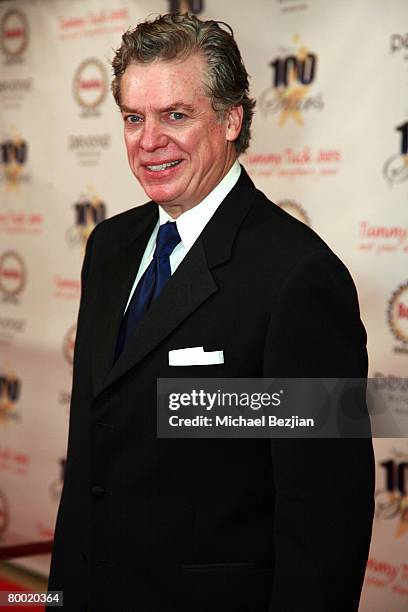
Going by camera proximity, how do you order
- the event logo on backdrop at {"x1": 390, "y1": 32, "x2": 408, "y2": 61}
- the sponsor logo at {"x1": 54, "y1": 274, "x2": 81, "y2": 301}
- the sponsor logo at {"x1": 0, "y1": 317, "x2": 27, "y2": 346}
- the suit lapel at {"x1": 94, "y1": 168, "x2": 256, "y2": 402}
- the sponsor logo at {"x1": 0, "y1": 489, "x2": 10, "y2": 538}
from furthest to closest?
1. the sponsor logo at {"x1": 0, "y1": 489, "x2": 10, "y2": 538}
2. the sponsor logo at {"x1": 0, "y1": 317, "x2": 27, "y2": 346}
3. the sponsor logo at {"x1": 54, "y1": 274, "x2": 81, "y2": 301}
4. the event logo on backdrop at {"x1": 390, "y1": 32, "x2": 408, "y2": 61}
5. the suit lapel at {"x1": 94, "y1": 168, "x2": 256, "y2": 402}

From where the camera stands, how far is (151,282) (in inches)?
62.1

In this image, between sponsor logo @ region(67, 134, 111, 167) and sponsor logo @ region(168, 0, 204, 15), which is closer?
sponsor logo @ region(168, 0, 204, 15)

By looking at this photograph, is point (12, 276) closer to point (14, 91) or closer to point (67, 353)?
point (67, 353)

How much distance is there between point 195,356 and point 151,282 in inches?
8.2

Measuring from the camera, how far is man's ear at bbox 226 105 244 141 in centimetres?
155

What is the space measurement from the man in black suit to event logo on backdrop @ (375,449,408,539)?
122 centimetres

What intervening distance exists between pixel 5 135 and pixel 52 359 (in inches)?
38.4

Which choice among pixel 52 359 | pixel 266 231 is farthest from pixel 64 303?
pixel 266 231

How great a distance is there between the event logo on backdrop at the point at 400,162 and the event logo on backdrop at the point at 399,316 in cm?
30

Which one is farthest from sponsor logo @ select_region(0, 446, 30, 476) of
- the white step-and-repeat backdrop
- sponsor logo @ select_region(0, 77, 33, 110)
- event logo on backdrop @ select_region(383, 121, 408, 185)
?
event logo on backdrop @ select_region(383, 121, 408, 185)

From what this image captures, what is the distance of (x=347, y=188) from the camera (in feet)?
8.68

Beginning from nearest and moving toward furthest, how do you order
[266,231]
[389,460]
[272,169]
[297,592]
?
[297,592], [266,231], [389,460], [272,169]

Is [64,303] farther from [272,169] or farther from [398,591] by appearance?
[398,591]

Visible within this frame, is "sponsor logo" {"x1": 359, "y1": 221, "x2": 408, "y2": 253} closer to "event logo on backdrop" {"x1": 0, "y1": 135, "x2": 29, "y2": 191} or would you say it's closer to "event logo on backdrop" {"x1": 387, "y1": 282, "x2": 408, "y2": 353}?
"event logo on backdrop" {"x1": 387, "y1": 282, "x2": 408, "y2": 353}
